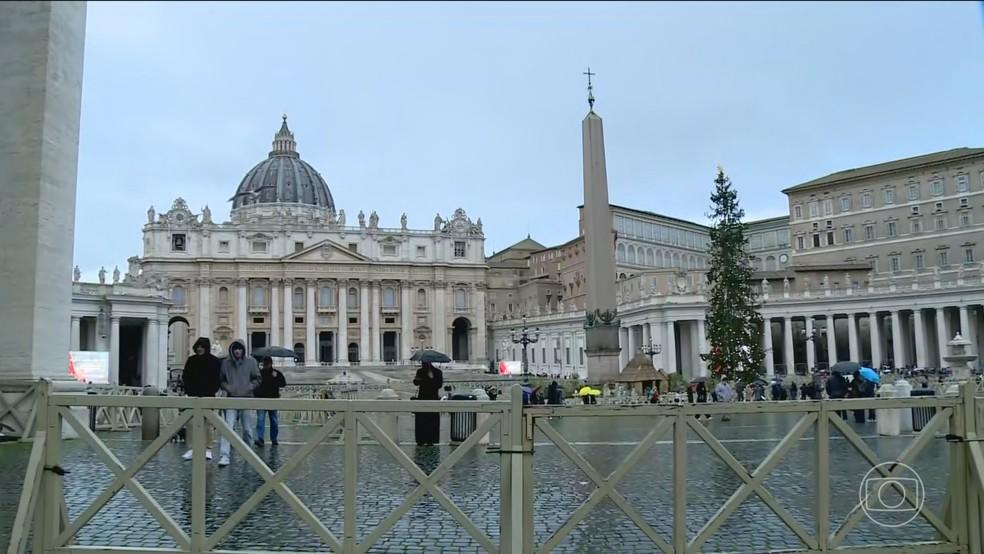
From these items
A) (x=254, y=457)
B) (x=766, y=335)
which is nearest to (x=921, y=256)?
(x=766, y=335)

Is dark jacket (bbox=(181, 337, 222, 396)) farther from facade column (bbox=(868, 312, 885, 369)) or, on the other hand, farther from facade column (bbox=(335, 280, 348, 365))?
facade column (bbox=(335, 280, 348, 365))

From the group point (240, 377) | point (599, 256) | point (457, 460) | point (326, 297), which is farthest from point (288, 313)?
point (457, 460)

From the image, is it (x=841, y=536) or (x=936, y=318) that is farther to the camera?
(x=936, y=318)

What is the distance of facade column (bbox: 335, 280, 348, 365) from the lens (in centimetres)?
9300

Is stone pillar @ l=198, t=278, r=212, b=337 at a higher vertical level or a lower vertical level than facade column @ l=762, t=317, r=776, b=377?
higher

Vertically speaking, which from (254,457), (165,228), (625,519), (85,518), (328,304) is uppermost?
(165,228)

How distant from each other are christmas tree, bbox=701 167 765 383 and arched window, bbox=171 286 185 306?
6429 centimetres

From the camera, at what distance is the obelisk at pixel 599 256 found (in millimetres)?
30484

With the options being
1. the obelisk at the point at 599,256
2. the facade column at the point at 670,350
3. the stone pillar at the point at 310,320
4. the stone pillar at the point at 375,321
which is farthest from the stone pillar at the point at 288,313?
the obelisk at the point at 599,256

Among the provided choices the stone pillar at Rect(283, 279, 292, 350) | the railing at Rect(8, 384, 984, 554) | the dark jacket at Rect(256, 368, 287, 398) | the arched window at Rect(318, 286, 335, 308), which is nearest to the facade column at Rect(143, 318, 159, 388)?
the stone pillar at Rect(283, 279, 292, 350)

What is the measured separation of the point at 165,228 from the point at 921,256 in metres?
75.6

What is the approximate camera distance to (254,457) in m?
5.36

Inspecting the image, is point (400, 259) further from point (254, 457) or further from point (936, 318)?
point (254, 457)

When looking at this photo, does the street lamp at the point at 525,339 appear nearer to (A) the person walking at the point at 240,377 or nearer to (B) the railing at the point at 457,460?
(A) the person walking at the point at 240,377
